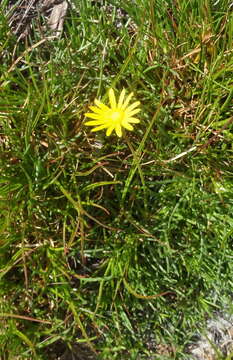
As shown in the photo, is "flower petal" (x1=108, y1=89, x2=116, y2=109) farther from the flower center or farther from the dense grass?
the dense grass

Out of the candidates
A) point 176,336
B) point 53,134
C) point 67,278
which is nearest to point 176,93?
point 53,134

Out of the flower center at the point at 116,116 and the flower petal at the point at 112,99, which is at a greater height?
the flower petal at the point at 112,99

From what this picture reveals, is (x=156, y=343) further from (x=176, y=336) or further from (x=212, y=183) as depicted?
(x=212, y=183)

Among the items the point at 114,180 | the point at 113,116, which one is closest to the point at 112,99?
the point at 113,116

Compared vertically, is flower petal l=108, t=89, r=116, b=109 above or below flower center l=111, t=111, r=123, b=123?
above

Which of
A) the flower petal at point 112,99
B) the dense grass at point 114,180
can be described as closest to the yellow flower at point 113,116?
the flower petal at point 112,99

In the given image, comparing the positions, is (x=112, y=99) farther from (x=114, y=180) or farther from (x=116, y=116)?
(x=114, y=180)

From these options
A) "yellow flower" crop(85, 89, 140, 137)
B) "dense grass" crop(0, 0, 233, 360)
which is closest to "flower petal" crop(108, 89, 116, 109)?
"yellow flower" crop(85, 89, 140, 137)

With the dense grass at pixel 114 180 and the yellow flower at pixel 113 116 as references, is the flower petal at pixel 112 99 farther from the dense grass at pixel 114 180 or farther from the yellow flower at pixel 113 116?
the dense grass at pixel 114 180
